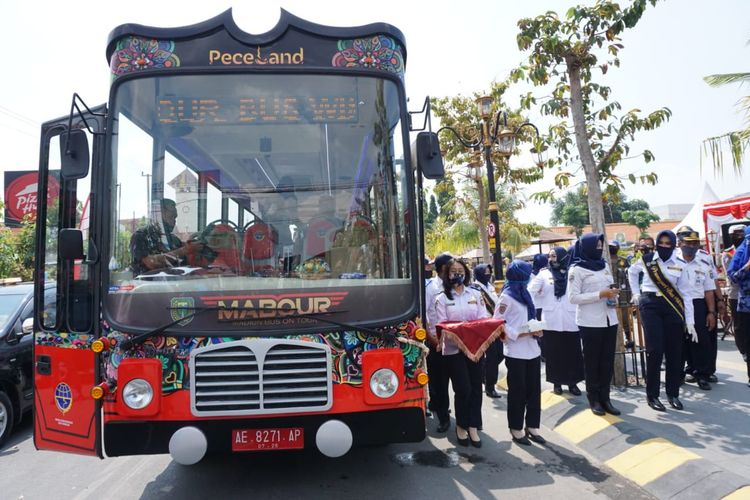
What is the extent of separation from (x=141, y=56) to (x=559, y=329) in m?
5.17

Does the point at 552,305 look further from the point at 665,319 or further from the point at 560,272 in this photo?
the point at 665,319

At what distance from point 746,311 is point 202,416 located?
6166mm

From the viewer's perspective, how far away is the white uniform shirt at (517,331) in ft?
16.0

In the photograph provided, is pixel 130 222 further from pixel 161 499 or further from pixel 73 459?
pixel 73 459

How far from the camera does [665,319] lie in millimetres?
5527

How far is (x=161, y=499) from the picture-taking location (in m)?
3.92

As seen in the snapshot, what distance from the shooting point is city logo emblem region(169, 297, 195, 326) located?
3.39 m

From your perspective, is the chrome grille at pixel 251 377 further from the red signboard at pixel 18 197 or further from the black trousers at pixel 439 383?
the red signboard at pixel 18 197

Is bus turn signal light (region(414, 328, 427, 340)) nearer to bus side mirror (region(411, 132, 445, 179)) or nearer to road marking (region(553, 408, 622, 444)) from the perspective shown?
bus side mirror (region(411, 132, 445, 179))

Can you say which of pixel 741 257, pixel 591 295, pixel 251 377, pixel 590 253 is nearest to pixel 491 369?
pixel 591 295

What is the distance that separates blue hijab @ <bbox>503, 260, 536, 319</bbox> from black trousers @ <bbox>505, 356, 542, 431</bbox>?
46 centimetres

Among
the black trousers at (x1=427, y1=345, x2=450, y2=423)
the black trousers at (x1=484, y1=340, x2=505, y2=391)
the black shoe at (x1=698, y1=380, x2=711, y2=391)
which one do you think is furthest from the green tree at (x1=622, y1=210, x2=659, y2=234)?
the black trousers at (x1=427, y1=345, x2=450, y2=423)

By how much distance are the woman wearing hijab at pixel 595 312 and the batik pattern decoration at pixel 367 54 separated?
2758 millimetres

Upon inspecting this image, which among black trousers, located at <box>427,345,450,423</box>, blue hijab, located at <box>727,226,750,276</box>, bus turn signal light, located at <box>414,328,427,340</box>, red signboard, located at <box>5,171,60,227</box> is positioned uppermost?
red signboard, located at <box>5,171,60,227</box>
